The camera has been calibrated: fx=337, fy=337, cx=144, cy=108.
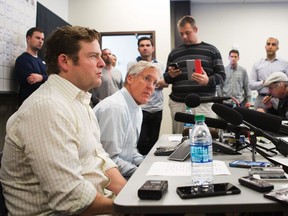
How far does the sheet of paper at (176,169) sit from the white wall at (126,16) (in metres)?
4.01

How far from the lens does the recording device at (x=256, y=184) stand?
0.91m

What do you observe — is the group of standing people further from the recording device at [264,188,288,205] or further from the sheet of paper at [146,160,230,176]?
the recording device at [264,188,288,205]

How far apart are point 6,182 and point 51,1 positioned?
13.2 ft

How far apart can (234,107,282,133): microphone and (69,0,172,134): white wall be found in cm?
403

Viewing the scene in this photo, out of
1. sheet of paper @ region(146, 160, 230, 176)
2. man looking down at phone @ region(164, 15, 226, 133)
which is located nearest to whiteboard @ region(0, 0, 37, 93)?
man looking down at phone @ region(164, 15, 226, 133)

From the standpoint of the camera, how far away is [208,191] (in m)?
0.90

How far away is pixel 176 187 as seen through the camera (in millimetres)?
988

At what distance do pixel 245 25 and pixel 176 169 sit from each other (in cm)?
590

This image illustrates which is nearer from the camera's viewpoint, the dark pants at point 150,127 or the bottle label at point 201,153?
the bottle label at point 201,153

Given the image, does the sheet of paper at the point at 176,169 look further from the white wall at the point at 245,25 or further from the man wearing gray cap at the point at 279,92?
the white wall at the point at 245,25

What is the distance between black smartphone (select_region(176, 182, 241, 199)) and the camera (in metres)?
0.87

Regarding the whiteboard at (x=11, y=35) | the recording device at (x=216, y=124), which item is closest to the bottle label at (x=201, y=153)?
the recording device at (x=216, y=124)

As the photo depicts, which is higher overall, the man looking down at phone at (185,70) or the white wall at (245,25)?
the white wall at (245,25)

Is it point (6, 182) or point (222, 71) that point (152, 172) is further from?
point (222, 71)
